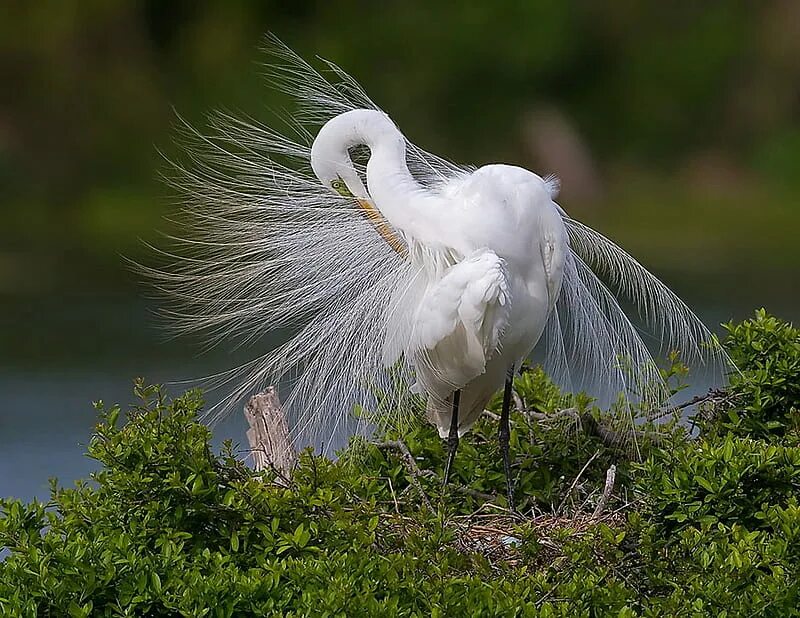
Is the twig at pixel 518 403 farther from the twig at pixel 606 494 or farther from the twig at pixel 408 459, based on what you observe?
the twig at pixel 606 494

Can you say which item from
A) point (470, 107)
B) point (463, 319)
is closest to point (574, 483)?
point (463, 319)

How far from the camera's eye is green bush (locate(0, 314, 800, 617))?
1311 mm

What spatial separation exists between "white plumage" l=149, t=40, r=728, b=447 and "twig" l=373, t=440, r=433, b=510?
0.06m

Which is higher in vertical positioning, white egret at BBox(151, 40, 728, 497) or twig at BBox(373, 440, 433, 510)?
white egret at BBox(151, 40, 728, 497)

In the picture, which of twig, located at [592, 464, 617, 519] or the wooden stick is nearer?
twig, located at [592, 464, 617, 519]

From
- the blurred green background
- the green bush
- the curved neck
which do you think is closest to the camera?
the green bush

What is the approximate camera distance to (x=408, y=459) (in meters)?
2.12

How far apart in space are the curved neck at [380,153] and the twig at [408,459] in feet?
1.39

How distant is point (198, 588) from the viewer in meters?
1.31

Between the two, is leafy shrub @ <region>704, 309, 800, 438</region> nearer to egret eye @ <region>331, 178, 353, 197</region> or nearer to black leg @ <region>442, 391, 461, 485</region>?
black leg @ <region>442, 391, 461, 485</region>

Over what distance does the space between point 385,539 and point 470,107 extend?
3885 mm

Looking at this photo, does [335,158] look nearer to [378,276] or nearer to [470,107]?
[378,276]

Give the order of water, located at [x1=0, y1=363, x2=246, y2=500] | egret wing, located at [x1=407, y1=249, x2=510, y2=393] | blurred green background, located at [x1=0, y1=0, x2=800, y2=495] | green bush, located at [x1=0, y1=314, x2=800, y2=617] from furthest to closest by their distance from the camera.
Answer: blurred green background, located at [x1=0, y1=0, x2=800, y2=495], water, located at [x1=0, y1=363, x2=246, y2=500], egret wing, located at [x1=407, y1=249, x2=510, y2=393], green bush, located at [x1=0, y1=314, x2=800, y2=617]

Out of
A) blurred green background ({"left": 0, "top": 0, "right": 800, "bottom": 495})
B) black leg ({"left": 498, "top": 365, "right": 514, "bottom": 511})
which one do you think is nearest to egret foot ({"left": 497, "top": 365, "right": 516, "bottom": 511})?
black leg ({"left": 498, "top": 365, "right": 514, "bottom": 511})
